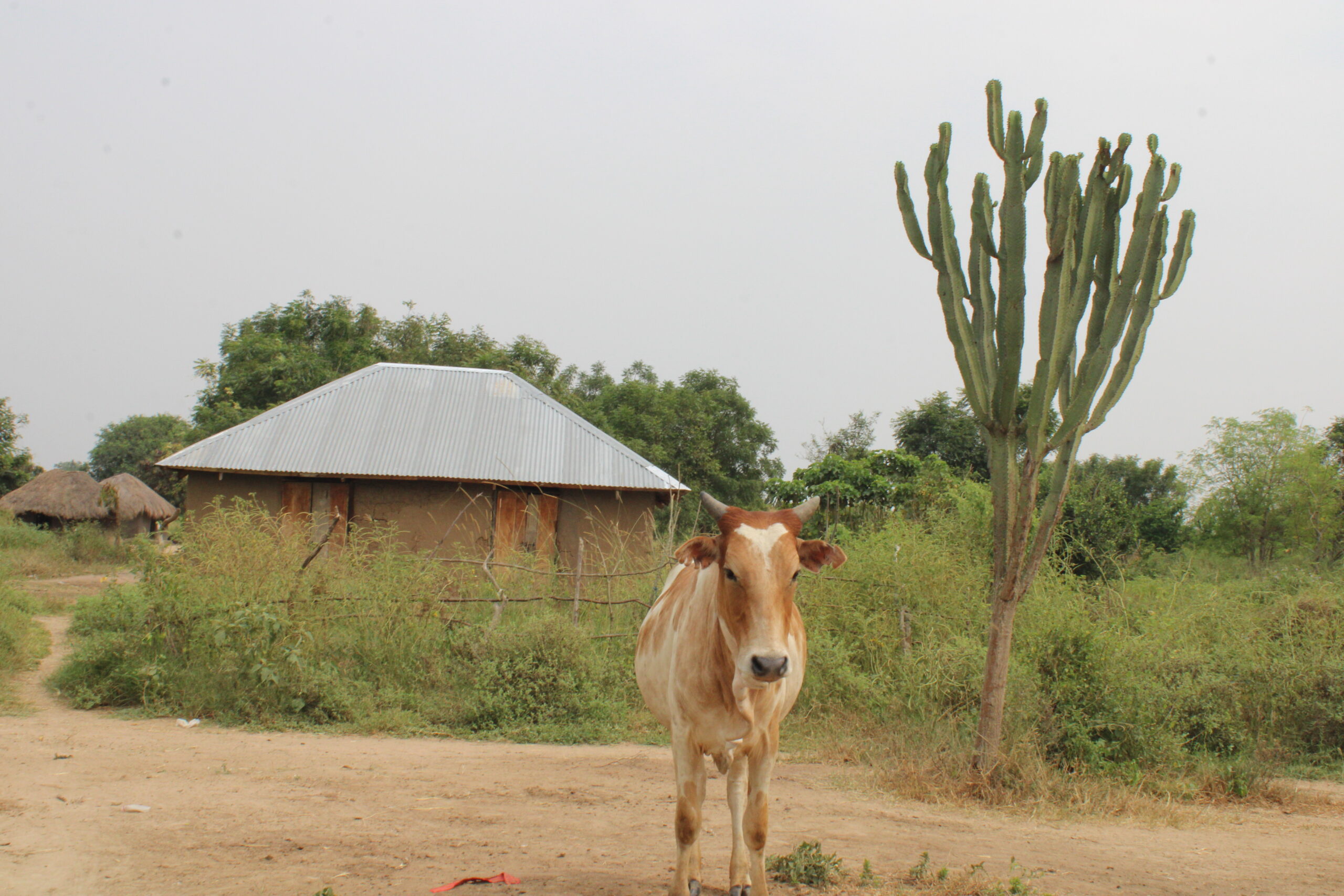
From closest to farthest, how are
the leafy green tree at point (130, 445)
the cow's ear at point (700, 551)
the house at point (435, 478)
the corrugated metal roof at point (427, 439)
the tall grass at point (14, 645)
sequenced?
the cow's ear at point (700, 551)
the tall grass at point (14, 645)
the house at point (435, 478)
the corrugated metal roof at point (427, 439)
the leafy green tree at point (130, 445)

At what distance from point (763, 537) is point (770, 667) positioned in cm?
57

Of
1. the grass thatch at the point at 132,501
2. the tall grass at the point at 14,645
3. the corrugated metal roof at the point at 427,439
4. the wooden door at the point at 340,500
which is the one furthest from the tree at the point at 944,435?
the grass thatch at the point at 132,501

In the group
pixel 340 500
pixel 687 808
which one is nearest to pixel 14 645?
pixel 340 500

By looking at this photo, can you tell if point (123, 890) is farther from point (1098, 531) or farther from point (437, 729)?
point (1098, 531)

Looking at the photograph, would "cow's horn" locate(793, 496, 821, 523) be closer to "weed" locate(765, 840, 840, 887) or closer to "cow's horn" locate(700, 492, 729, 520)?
"cow's horn" locate(700, 492, 729, 520)

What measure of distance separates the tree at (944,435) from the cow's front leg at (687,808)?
18.1 meters

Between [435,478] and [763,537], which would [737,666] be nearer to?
[763,537]

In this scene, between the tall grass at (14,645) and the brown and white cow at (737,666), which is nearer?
the brown and white cow at (737,666)

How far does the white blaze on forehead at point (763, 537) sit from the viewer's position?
11.7ft

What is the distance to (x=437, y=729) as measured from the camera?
8086mm

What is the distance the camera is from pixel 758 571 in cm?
353

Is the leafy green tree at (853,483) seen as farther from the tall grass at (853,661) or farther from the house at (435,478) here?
the tall grass at (853,661)

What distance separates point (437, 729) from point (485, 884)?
13.3 feet

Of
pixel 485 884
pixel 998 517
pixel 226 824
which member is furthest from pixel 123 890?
pixel 998 517
